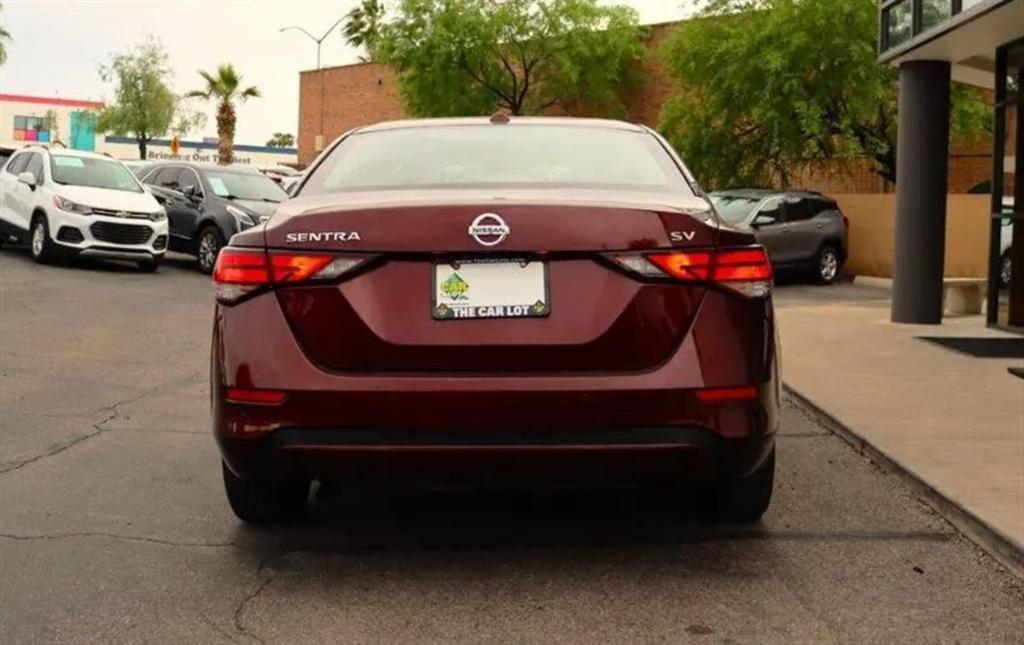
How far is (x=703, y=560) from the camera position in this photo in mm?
4602

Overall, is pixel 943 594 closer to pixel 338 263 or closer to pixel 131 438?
pixel 338 263

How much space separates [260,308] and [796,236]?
18.2 m

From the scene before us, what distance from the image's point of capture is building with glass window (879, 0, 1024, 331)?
13.1m

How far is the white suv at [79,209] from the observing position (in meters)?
17.5

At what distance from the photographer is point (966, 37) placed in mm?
12828

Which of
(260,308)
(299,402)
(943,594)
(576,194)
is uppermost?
(576,194)

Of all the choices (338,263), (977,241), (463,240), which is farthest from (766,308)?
(977,241)

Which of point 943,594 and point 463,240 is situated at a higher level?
point 463,240

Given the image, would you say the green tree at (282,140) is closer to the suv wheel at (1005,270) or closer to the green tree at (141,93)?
the green tree at (141,93)

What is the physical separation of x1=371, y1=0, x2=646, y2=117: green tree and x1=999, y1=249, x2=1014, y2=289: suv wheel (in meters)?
27.1

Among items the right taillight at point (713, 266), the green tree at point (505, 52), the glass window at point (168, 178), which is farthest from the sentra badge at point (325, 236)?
the green tree at point (505, 52)

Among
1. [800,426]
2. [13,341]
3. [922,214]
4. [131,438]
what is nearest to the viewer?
[131,438]

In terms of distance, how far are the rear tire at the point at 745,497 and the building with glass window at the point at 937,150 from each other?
29.3ft

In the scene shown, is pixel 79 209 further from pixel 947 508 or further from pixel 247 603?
pixel 947 508
